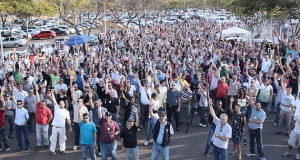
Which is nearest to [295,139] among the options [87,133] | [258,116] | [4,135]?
[258,116]

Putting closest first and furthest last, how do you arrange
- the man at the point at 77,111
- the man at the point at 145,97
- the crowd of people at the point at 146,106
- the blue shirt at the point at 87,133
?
the crowd of people at the point at 146,106 < the blue shirt at the point at 87,133 < the man at the point at 77,111 < the man at the point at 145,97

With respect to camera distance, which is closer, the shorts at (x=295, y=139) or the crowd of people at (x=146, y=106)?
the crowd of people at (x=146, y=106)

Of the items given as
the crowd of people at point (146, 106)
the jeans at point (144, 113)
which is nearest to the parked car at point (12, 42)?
the crowd of people at point (146, 106)

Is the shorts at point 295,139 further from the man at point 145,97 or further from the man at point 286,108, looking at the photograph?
the man at point 145,97

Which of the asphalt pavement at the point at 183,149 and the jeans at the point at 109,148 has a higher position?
the jeans at the point at 109,148

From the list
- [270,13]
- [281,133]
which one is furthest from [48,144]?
[270,13]

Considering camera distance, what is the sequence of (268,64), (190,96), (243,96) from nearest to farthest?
(243,96)
(190,96)
(268,64)

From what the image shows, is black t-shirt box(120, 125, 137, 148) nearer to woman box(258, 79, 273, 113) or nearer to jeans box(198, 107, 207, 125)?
jeans box(198, 107, 207, 125)

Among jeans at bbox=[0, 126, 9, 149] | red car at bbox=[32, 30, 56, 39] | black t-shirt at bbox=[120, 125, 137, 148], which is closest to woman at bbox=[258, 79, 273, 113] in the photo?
black t-shirt at bbox=[120, 125, 137, 148]

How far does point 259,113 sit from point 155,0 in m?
33.3

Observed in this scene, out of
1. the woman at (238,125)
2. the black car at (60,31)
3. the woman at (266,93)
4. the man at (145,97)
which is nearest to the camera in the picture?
the woman at (238,125)

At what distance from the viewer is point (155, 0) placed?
130 ft

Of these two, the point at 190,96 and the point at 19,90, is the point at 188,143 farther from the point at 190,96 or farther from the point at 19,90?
the point at 19,90

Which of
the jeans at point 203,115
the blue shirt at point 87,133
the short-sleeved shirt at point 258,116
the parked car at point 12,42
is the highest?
the short-sleeved shirt at point 258,116
